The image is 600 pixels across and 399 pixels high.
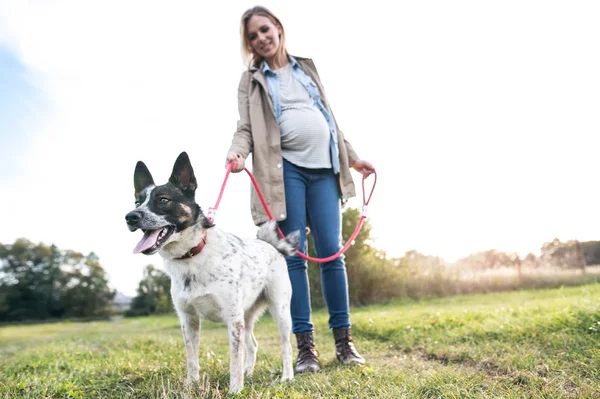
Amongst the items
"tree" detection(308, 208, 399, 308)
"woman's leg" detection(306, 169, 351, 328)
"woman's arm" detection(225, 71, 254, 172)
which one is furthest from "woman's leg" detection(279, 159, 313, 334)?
"tree" detection(308, 208, 399, 308)

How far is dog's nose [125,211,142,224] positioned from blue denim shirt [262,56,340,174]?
1546 millimetres

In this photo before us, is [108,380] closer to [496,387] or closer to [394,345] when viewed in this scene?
[496,387]

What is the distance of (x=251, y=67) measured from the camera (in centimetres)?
397

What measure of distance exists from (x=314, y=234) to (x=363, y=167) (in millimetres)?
890

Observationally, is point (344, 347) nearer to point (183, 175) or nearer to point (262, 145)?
point (262, 145)

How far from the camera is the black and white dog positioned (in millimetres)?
2779

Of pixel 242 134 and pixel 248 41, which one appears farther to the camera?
pixel 248 41

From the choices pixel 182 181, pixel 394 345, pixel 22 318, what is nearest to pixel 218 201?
pixel 182 181

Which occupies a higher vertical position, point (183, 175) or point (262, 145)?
point (262, 145)

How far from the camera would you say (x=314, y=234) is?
3854 mm

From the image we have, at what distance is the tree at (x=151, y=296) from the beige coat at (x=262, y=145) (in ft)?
63.9

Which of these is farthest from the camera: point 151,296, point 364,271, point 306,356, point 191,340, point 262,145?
point 151,296

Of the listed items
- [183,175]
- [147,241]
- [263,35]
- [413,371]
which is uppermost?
[263,35]

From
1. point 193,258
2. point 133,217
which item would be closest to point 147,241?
point 133,217
